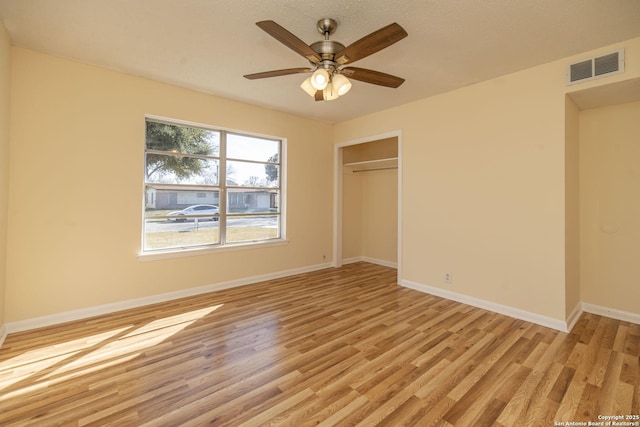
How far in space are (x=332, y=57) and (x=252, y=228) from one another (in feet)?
9.92

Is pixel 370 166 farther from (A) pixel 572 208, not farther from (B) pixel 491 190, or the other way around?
(A) pixel 572 208

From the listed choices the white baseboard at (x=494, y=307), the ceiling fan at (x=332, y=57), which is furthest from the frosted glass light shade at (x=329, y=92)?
the white baseboard at (x=494, y=307)

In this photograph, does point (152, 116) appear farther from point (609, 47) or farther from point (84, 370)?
point (609, 47)

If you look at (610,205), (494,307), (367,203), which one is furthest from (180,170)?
(610,205)

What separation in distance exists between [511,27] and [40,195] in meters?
4.71

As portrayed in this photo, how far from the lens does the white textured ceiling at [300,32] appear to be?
215 centimetres

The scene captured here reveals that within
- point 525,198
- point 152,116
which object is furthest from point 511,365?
point 152,116

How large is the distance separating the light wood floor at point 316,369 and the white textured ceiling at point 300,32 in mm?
2771

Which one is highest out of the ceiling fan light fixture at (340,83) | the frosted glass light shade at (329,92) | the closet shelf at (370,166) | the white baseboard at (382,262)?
the ceiling fan light fixture at (340,83)

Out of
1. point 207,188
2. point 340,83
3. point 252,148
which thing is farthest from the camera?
point 252,148

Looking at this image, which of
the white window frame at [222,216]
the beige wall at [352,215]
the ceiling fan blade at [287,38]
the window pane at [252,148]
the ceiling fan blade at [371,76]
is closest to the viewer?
the ceiling fan blade at [287,38]

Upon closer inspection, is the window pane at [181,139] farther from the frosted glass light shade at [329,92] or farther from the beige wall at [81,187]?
the frosted glass light shade at [329,92]

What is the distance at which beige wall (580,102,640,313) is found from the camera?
121 inches

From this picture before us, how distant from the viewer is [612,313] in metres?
3.18
